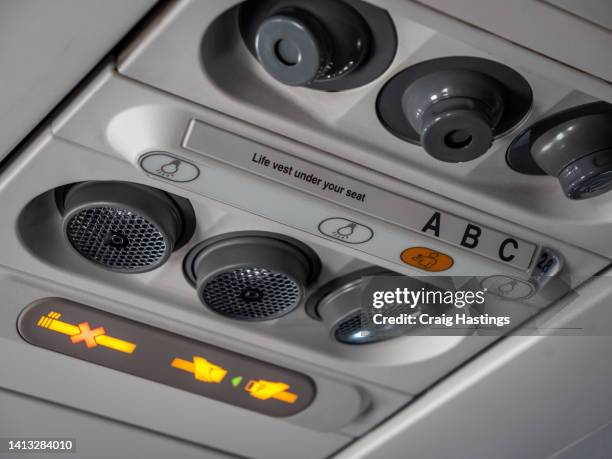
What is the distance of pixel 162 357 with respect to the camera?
43.4 inches

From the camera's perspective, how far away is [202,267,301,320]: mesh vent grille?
99 centimetres

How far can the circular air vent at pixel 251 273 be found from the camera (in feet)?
3.16

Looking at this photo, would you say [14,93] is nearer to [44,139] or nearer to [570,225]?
[44,139]

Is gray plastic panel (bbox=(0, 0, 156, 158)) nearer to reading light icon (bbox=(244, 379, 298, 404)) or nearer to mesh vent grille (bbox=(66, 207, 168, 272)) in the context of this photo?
mesh vent grille (bbox=(66, 207, 168, 272))

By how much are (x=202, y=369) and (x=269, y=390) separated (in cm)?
10

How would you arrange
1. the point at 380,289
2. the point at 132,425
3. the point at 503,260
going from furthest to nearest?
the point at 132,425 < the point at 380,289 < the point at 503,260

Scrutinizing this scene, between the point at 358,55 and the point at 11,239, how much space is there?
45 centimetres

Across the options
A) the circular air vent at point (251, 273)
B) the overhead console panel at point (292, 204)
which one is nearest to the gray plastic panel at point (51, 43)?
the overhead console panel at point (292, 204)

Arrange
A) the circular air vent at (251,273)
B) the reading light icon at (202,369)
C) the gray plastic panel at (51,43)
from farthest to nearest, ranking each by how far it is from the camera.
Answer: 1. the reading light icon at (202,369)
2. the circular air vent at (251,273)
3. the gray plastic panel at (51,43)

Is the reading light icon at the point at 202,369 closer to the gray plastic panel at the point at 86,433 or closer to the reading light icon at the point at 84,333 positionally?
the reading light icon at the point at 84,333

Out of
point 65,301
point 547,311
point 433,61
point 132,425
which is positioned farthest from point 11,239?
point 547,311

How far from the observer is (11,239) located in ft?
3.15

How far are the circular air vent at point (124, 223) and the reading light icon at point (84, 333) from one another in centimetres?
13

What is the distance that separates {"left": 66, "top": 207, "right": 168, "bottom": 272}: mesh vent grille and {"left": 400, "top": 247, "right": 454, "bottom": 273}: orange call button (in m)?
0.26
